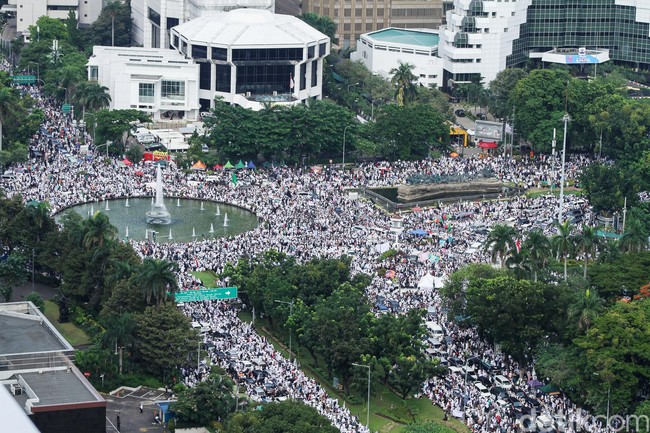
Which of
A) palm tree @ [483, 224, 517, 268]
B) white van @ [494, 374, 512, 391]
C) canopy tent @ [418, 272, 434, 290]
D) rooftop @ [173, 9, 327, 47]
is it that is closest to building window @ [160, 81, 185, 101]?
rooftop @ [173, 9, 327, 47]

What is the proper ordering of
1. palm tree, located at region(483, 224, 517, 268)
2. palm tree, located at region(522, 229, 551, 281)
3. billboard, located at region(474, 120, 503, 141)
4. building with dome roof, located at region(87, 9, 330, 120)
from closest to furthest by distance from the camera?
palm tree, located at region(522, 229, 551, 281), palm tree, located at region(483, 224, 517, 268), billboard, located at region(474, 120, 503, 141), building with dome roof, located at region(87, 9, 330, 120)

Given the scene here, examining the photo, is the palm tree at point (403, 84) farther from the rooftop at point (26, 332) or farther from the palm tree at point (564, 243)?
the rooftop at point (26, 332)

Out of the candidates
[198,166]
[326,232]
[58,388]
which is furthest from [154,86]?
[58,388]

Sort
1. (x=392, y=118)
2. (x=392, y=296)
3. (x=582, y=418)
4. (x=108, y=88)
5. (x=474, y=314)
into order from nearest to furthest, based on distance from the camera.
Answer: (x=582, y=418) → (x=474, y=314) → (x=392, y=296) → (x=392, y=118) → (x=108, y=88)

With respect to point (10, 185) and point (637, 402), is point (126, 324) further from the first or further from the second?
point (10, 185)

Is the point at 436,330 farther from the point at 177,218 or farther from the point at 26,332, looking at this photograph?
the point at 177,218

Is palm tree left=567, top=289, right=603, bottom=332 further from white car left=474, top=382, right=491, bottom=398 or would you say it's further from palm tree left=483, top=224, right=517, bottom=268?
palm tree left=483, top=224, right=517, bottom=268

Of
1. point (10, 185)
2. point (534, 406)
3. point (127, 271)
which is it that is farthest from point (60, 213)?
point (534, 406)
